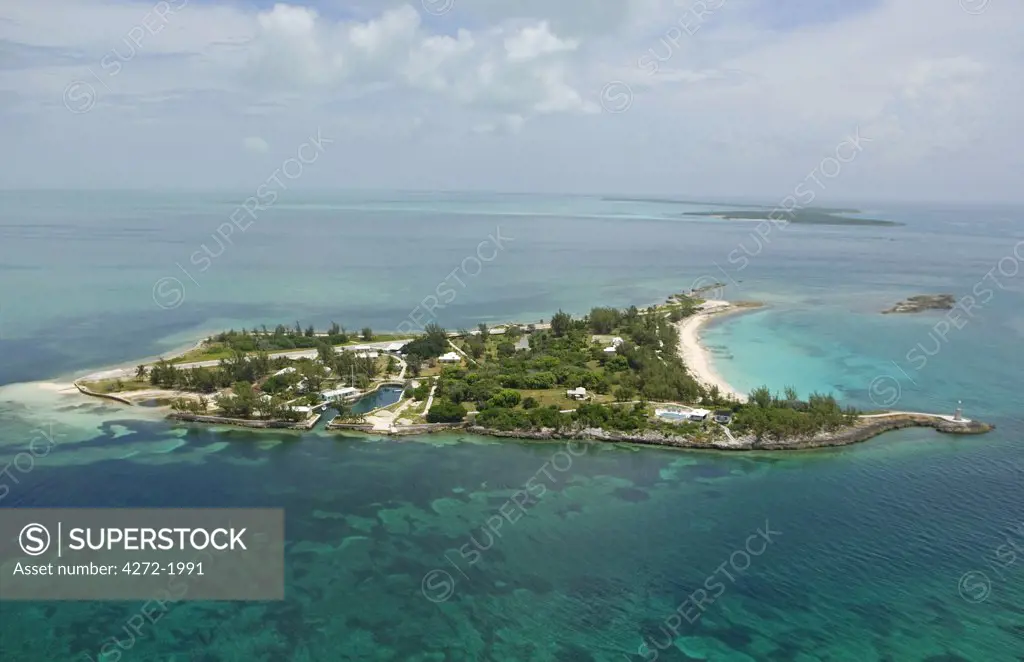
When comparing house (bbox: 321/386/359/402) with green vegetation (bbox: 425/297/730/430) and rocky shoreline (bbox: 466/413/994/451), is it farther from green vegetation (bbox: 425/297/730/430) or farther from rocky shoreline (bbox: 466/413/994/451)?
rocky shoreline (bbox: 466/413/994/451)

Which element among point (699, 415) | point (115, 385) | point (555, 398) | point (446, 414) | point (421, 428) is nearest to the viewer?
point (421, 428)

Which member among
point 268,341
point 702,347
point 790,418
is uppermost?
point 702,347

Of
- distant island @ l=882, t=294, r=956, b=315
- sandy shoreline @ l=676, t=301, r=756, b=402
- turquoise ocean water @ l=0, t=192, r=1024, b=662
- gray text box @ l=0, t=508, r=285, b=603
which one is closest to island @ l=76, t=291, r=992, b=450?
sandy shoreline @ l=676, t=301, r=756, b=402

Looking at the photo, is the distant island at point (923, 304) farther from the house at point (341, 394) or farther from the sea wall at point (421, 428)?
the house at point (341, 394)

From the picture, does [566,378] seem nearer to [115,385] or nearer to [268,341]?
[268,341]

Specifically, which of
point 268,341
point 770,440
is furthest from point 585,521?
point 268,341

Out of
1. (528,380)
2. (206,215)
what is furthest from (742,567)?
(206,215)

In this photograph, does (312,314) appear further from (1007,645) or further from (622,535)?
(1007,645)

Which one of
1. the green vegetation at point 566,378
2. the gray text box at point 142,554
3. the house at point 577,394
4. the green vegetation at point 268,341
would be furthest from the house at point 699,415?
the green vegetation at point 268,341
